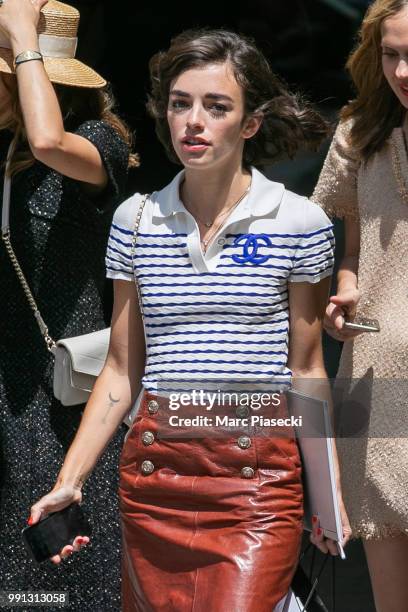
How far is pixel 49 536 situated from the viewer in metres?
3.40

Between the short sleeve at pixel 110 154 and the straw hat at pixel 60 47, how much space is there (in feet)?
0.43

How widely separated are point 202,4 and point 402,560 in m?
3.44

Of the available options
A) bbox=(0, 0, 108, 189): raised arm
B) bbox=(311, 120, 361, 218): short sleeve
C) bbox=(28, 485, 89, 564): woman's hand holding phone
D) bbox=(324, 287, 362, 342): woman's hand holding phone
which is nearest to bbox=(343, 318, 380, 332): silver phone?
bbox=(324, 287, 362, 342): woman's hand holding phone

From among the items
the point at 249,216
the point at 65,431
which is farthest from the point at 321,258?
the point at 65,431

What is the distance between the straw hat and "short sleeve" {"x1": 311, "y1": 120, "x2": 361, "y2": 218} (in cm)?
78

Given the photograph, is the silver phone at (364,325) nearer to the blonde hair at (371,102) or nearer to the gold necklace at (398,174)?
the gold necklace at (398,174)

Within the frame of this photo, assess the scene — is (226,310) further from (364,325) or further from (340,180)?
(340,180)

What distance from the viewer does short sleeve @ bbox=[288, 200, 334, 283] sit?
340cm

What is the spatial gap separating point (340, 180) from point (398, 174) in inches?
8.6

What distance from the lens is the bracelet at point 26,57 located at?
386 cm

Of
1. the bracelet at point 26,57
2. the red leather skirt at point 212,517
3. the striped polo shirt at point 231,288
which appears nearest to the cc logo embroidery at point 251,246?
the striped polo shirt at point 231,288

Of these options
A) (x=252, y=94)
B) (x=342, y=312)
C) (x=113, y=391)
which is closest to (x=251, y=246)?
(x=342, y=312)

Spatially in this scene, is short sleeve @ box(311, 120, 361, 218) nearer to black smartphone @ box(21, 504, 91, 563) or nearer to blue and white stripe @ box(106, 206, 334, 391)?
blue and white stripe @ box(106, 206, 334, 391)

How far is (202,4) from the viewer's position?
638 cm
